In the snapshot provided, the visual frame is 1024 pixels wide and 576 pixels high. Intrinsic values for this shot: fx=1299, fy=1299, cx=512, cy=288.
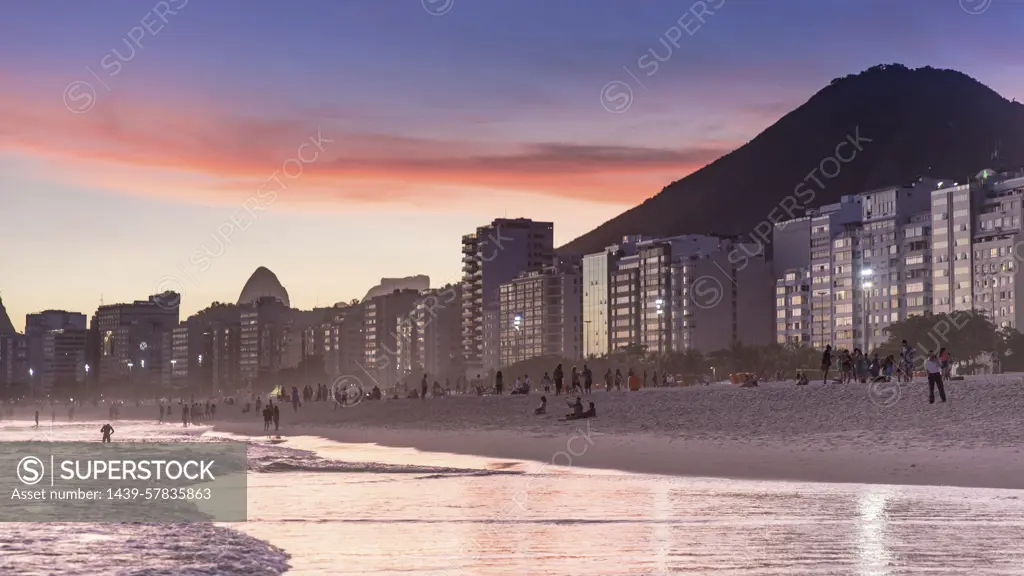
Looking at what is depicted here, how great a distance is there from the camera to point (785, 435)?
147ft

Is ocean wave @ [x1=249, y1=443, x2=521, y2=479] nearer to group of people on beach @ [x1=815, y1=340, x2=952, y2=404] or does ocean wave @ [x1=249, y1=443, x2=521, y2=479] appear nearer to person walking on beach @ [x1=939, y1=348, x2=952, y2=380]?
person walking on beach @ [x1=939, y1=348, x2=952, y2=380]

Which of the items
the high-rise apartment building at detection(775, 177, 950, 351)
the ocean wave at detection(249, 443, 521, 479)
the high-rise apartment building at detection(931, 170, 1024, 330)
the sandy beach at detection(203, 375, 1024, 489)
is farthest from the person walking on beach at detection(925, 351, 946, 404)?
the high-rise apartment building at detection(775, 177, 950, 351)

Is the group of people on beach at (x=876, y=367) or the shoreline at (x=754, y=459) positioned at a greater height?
the group of people on beach at (x=876, y=367)

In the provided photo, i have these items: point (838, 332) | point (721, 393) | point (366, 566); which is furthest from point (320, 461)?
point (838, 332)

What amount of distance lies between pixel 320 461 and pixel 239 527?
23028 millimetres

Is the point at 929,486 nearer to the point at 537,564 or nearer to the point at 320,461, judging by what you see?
the point at 537,564

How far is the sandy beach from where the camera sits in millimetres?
32913

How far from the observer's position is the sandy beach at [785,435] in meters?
32.9

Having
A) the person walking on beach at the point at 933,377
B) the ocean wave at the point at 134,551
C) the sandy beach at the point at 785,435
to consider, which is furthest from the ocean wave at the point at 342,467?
the person walking on beach at the point at 933,377

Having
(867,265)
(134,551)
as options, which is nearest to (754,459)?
(134,551)

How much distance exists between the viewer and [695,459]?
38.8m

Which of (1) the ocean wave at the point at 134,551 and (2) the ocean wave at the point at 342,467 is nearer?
(1) the ocean wave at the point at 134,551

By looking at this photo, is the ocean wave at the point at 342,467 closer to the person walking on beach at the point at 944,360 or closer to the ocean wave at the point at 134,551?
the ocean wave at the point at 134,551

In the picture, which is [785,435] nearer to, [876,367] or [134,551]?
[876,367]
